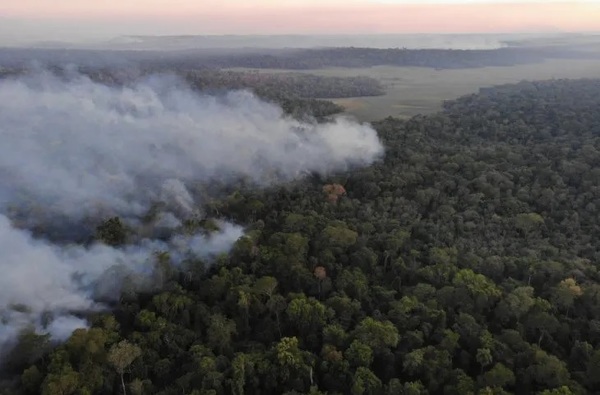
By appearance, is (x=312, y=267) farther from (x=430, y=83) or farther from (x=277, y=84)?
(x=430, y=83)

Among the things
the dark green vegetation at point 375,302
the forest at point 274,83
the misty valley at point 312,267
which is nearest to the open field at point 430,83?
the forest at point 274,83

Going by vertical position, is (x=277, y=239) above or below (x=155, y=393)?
above

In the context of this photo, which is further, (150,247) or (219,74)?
(219,74)

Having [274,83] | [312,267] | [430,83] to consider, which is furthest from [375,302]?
[430,83]

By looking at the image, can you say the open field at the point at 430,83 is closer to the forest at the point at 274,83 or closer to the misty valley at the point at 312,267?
the forest at the point at 274,83

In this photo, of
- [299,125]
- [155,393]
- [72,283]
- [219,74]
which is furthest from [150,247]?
[219,74]

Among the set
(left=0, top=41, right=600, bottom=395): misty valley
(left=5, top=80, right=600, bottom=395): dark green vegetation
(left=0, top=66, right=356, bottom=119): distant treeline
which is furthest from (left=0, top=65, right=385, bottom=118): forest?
(left=5, top=80, right=600, bottom=395): dark green vegetation

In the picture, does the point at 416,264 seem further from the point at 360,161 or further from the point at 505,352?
the point at 360,161
